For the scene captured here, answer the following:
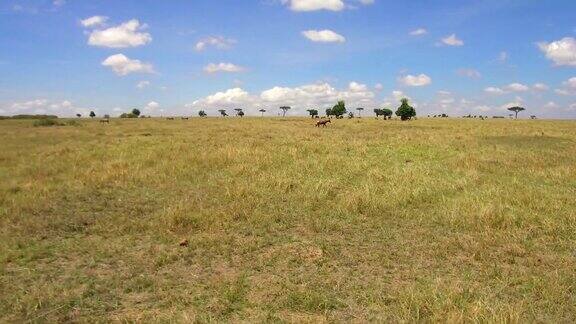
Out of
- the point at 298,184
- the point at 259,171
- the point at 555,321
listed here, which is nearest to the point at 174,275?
the point at 555,321

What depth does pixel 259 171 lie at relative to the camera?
1766cm

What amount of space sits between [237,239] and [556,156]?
18.2m

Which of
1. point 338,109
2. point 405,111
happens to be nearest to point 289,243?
point 405,111

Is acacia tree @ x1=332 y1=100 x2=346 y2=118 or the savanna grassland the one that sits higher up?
acacia tree @ x1=332 y1=100 x2=346 y2=118

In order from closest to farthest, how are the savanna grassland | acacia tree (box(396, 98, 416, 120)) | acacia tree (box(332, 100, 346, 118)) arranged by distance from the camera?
the savanna grassland
acacia tree (box(396, 98, 416, 120))
acacia tree (box(332, 100, 346, 118))

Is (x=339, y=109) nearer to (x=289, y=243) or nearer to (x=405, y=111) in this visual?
(x=405, y=111)

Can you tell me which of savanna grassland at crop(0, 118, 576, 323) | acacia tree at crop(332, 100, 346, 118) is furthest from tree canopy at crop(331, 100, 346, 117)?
savanna grassland at crop(0, 118, 576, 323)

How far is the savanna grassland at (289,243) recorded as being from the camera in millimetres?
6738

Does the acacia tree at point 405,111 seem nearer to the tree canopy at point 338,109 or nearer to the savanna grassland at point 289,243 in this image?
the tree canopy at point 338,109

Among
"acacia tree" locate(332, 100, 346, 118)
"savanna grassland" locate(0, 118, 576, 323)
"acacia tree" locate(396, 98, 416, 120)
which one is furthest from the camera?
"acacia tree" locate(332, 100, 346, 118)

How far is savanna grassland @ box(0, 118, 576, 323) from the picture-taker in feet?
22.1

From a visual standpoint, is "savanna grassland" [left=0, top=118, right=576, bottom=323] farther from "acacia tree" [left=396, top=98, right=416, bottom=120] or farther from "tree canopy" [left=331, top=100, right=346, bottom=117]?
"tree canopy" [left=331, top=100, right=346, bottom=117]

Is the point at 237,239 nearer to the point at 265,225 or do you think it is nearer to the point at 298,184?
the point at 265,225

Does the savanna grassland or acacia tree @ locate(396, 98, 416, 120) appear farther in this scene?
acacia tree @ locate(396, 98, 416, 120)
